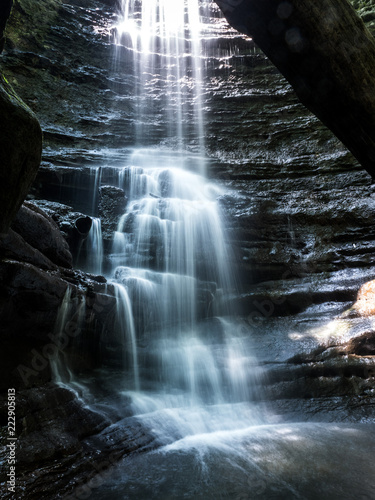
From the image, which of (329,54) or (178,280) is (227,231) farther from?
(329,54)

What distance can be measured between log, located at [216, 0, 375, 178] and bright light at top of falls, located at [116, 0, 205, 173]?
37.9 ft

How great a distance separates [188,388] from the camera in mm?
6000

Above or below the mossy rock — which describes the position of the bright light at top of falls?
above

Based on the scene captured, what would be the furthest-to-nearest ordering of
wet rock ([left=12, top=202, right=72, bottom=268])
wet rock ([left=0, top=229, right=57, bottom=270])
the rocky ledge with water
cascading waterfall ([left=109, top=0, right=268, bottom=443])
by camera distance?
cascading waterfall ([left=109, top=0, right=268, bottom=443]) < wet rock ([left=12, top=202, right=72, bottom=268]) < wet rock ([left=0, top=229, right=57, bottom=270]) < the rocky ledge with water

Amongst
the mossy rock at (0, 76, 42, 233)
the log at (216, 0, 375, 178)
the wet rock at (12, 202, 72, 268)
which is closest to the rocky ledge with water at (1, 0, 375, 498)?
the wet rock at (12, 202, 72, 268)

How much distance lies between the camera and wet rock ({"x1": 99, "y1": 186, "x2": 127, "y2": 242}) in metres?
10.0

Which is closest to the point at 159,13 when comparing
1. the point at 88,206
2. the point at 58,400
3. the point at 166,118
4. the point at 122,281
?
the point at 166,118

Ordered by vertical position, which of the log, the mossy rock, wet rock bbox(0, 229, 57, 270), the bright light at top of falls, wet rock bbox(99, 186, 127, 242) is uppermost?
the bright light at top of falls

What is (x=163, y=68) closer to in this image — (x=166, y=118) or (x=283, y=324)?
(x=166, y=118)

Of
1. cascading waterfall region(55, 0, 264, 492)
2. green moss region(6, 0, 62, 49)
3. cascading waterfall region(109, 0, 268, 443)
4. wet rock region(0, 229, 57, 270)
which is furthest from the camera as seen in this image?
green moss region(6, 0, 62, 49)

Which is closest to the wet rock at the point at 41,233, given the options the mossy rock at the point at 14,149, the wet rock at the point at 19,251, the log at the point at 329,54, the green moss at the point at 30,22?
the wet rock at the point at 19,251

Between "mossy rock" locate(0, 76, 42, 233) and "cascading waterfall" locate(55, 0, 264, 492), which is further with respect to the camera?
"cascading waterfall" locate(55, 0, 264, 492)

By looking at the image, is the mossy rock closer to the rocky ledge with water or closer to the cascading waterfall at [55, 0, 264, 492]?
the rocky ledge with water

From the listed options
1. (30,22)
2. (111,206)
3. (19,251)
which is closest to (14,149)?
(19,251)
